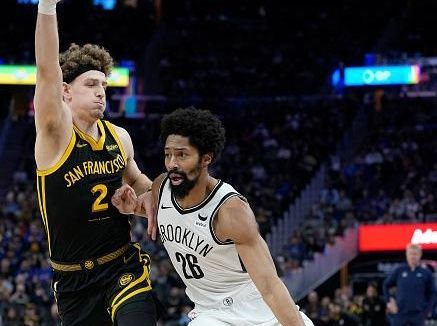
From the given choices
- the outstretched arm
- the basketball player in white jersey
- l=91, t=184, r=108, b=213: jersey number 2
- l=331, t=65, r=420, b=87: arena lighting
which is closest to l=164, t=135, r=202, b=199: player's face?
the basketball player in white jersey

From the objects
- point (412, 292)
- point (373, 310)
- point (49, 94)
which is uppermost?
point (49, 94)

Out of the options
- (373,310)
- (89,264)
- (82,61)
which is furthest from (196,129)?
(373,310)

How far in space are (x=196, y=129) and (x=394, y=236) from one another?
55.7 ft

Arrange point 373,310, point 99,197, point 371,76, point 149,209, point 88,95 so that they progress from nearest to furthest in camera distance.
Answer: point 149,209, point 99,197, point 88,95, point 373,310, point 371,76

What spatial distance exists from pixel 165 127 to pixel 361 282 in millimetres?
16552

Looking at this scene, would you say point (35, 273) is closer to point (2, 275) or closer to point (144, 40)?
point (2, 275)

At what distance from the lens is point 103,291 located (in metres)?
6.39

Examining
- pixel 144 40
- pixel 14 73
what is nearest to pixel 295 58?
pixel 144 40

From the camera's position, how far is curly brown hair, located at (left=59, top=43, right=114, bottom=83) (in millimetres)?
6438

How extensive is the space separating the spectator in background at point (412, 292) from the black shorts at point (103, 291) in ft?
24.6

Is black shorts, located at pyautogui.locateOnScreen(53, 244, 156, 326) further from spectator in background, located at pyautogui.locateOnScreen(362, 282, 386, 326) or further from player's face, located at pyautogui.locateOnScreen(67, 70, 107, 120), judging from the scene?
spectator in background, located at pyautogui.locateOnScreen(362, 282, 386, 326)

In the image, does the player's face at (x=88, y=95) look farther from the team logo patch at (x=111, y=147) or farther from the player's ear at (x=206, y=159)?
the player's ear at (x=206, y=159)

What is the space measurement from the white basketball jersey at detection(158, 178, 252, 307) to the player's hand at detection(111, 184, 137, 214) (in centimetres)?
22

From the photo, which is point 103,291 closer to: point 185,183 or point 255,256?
point 185,183
